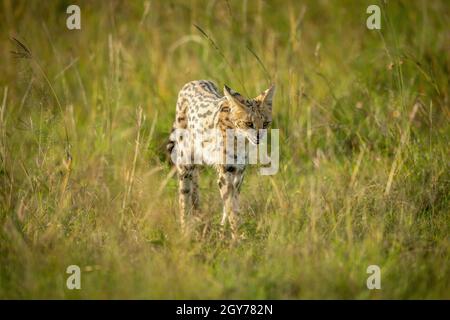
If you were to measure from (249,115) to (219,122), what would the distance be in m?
0.47

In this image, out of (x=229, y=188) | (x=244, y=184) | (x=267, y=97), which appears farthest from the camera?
(x=244, y=184)

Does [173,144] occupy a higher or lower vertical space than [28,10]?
lower

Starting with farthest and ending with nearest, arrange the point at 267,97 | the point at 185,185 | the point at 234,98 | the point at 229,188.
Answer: the point at 185,185
the point at 229,188
the point at 267,97
the point at 234,98

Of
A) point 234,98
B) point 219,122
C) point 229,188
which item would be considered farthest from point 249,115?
point 229,188

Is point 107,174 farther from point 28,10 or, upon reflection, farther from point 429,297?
point 28,10

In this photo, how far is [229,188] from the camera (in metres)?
6.41

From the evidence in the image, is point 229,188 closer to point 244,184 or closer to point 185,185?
point 185,185

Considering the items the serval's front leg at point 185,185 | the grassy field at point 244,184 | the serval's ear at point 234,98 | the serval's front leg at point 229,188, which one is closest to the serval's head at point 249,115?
the serval's ear at point 234,98

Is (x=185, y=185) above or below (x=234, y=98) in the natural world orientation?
below

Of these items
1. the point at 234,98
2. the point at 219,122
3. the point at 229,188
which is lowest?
the point at 229,188

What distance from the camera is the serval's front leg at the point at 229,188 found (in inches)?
247

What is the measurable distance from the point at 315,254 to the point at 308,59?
17.2 feet
